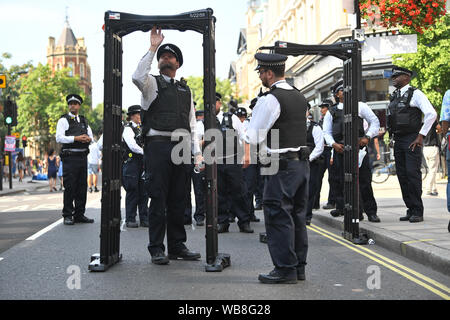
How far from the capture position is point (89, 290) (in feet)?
16.0

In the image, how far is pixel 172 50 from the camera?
246 inches

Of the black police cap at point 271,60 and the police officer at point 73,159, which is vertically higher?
the black police cap at point 271,60

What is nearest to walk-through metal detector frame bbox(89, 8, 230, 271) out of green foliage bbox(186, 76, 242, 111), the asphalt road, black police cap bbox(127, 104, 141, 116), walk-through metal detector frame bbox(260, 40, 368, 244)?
the asphalt road

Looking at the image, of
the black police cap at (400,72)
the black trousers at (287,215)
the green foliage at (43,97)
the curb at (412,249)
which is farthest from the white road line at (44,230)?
the green foliage at (43,97)

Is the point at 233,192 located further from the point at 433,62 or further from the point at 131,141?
the point at 433,62

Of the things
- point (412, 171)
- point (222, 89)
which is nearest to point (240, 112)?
point (412, 171)

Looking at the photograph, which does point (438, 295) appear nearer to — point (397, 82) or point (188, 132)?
point (188, 132)

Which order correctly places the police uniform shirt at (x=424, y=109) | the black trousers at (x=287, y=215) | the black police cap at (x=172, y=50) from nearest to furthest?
the black trousers at (x=287, y=215), the black police cap at (x=172, y=50), the police uniform shirt at (x=424, y=109)

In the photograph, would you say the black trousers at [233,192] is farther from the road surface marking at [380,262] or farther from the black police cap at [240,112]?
the black police cap at [240,112]

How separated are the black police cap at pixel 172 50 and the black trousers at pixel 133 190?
3.99 metres

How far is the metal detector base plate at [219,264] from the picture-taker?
18.5 ft

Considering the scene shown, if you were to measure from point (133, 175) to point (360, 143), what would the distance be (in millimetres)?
3908

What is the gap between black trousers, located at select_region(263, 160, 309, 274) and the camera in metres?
5.07

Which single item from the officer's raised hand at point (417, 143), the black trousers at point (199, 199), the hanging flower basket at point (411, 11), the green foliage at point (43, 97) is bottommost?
the black trousers at point (199, 199)
